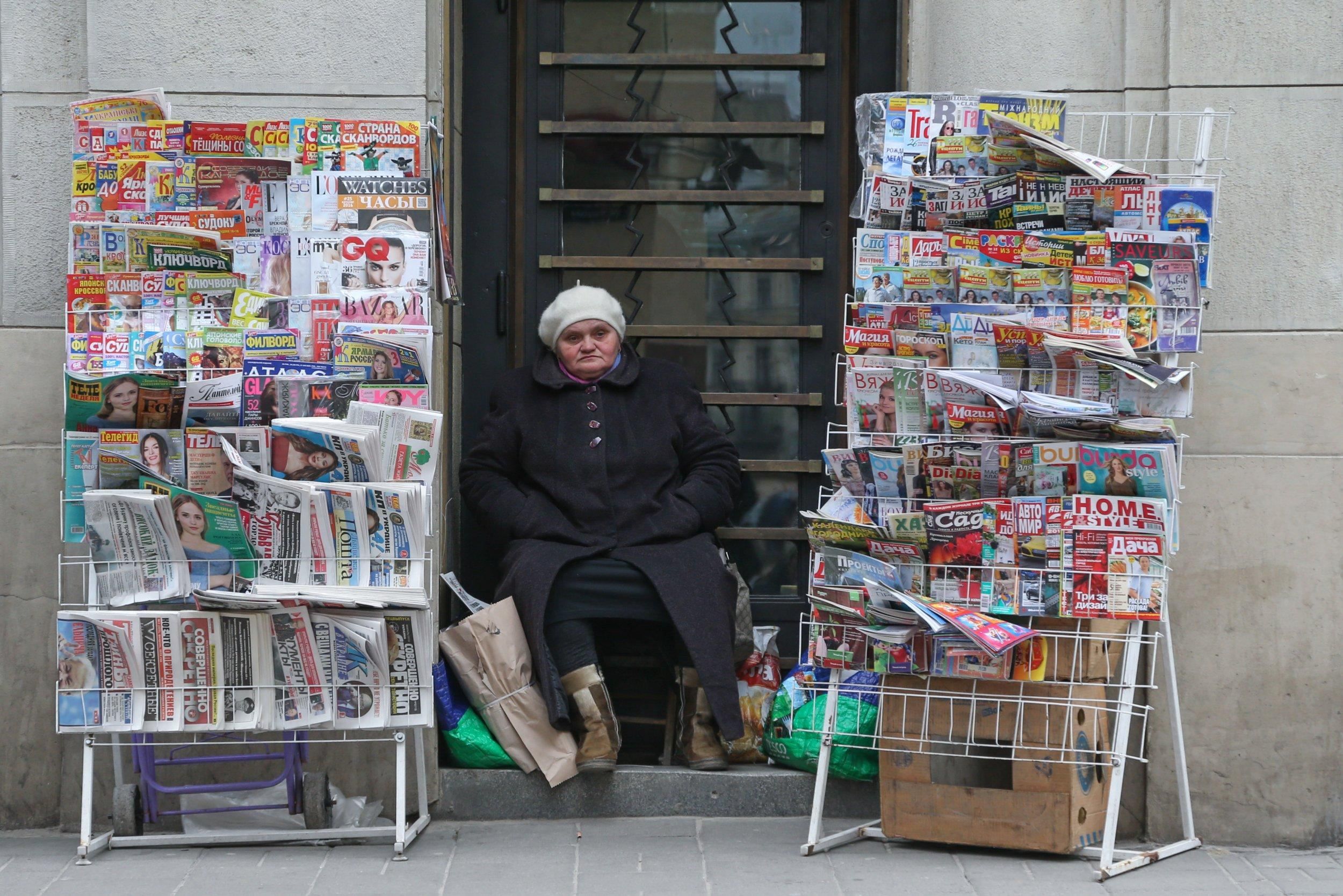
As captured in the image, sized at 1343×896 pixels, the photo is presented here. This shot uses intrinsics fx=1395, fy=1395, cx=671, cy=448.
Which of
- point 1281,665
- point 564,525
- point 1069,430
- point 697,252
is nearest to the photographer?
point 1069,430

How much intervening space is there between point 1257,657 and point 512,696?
231 centimetres

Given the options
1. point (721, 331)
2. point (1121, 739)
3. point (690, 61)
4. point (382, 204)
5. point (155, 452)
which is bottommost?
point (1121, 739)

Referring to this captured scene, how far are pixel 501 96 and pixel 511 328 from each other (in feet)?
2.73

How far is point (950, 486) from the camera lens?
3.85 m

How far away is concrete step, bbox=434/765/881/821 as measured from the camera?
4.44 metres

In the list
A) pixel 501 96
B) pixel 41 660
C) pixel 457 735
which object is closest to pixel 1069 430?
pixel 457 735

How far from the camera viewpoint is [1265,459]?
427 cm

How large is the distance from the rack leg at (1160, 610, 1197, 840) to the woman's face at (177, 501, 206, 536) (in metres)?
2.71

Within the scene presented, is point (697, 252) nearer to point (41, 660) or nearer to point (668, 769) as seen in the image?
point (668, 769)

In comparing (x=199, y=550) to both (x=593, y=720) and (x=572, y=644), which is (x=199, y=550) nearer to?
(x=572, y=644)

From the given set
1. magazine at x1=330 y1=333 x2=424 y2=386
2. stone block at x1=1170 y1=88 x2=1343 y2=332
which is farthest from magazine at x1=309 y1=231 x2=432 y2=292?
stone block at x1=1170 y1=88 x2=1343 y2=332

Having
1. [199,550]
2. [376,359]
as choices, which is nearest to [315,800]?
[199,550]

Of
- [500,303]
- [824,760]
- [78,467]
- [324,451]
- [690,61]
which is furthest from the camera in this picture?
[500,303]

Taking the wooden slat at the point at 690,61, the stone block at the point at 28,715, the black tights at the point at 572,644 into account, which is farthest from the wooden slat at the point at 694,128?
the stone block at the point at 28,715
